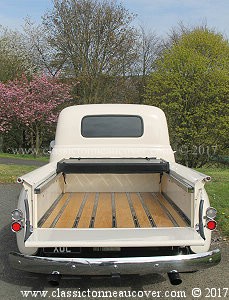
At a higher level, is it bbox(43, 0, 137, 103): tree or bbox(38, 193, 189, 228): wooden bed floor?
bbox(43, 0, 137, 103): tree

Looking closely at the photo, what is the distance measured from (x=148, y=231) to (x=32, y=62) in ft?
77.7

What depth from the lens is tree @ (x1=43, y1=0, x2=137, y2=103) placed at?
2134 cm

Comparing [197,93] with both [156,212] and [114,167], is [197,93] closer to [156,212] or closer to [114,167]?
[114,167]

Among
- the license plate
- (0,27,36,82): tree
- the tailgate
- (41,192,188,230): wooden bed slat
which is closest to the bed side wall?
(41,192,188,230): wooden bed slat

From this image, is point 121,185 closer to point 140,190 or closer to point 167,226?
point 140,190

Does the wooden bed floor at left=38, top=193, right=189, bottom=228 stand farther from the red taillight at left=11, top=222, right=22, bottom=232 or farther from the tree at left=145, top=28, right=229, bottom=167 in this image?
the tree at left=145, top=28, right=229, bottom=167

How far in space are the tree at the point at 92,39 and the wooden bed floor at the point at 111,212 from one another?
58.4 ft

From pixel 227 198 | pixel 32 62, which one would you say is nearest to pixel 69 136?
pixel 227 198

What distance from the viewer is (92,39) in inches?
844

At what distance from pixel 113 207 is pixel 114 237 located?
1.22 meters

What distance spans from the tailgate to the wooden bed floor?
27 cm

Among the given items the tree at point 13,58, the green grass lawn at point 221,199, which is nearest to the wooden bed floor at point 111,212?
the green grass lawn at point 221,199

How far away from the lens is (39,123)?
22328mm

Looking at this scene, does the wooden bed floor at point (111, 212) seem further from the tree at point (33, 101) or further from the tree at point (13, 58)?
the tree at point (13, 58)
